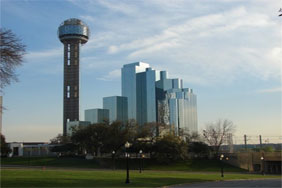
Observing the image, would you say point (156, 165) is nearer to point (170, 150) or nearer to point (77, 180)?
point (170, 150)

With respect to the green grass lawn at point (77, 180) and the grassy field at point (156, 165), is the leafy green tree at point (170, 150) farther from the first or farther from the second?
the green grass lawn at point (77, 180)

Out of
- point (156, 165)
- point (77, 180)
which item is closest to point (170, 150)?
point (156, 165)

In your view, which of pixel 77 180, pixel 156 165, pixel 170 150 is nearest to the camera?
pixel 77 180

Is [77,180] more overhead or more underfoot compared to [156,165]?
more overhead

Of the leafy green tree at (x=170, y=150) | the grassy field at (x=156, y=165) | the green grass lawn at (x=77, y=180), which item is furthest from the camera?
the leafy green tree at (x=170, y=150)

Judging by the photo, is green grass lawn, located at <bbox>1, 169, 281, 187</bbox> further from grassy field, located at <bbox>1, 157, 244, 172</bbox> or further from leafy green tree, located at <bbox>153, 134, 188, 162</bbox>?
leafy green tree, located at <bbox>153, 134, 188, 162</bbox>

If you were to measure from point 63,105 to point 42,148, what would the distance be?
181ft

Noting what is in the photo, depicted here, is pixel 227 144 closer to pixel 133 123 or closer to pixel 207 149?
pixel 207 149

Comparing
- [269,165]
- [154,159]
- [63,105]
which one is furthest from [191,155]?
[63,105]

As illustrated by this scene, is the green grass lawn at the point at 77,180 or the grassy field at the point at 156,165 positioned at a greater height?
the green grass lawn at the point at 77,180

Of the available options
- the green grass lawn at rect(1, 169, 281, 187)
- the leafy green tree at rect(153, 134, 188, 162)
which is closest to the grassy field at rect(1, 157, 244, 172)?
the leafy green tree at rect(153, 134, 188, 162)

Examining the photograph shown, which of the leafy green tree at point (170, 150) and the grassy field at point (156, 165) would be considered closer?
the grassy field at point (156, 165)

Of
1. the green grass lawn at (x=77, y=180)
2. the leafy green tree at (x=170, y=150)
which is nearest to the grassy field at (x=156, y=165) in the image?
the leafy green tree at (x=170, y=150)

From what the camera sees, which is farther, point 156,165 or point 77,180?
point 156,165
